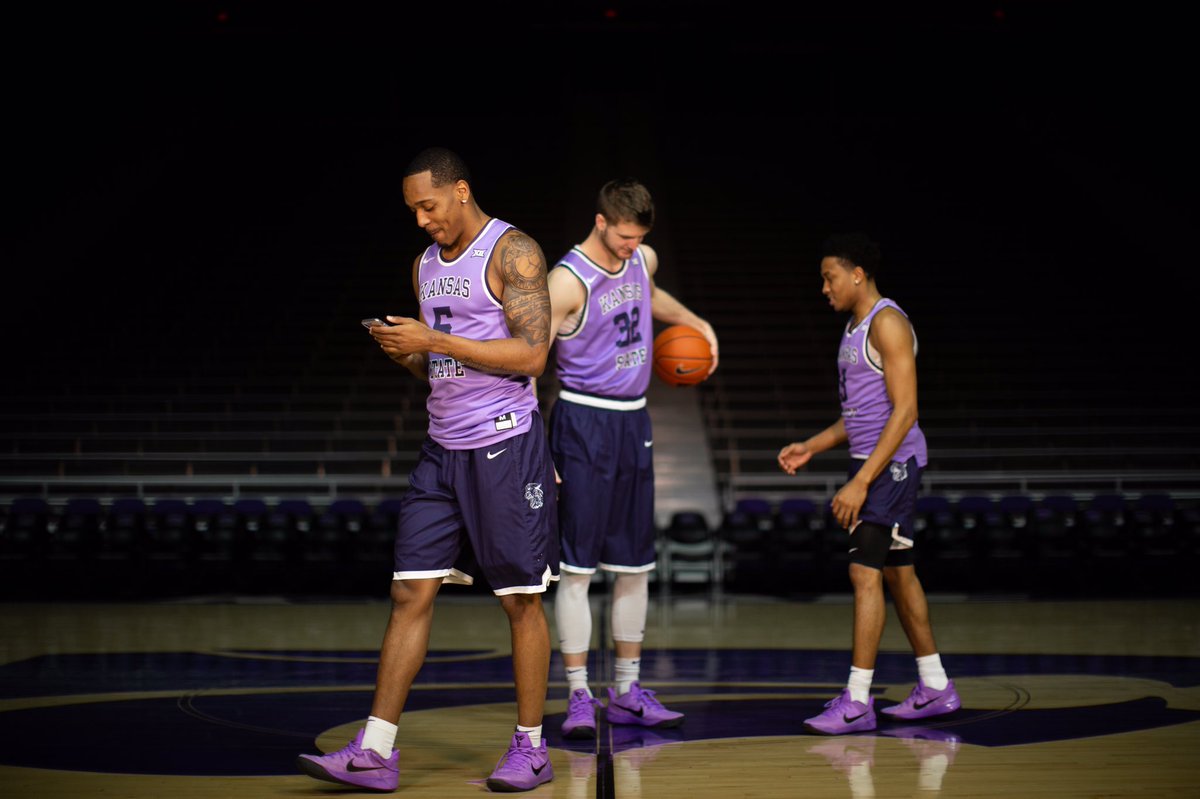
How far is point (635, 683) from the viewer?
4.51m

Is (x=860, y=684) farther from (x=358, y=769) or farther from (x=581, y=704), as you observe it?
(x=358, y=769)

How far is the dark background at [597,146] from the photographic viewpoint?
1481 centimetres

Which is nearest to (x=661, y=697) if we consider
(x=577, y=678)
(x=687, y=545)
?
(x=577, y=678)

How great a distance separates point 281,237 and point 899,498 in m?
13.2

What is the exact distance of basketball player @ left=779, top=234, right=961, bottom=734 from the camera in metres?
4.37

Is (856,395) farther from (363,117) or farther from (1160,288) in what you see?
(363,117)

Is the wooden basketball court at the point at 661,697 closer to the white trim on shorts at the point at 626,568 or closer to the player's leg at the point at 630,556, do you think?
the player's leg at the point at 630,556

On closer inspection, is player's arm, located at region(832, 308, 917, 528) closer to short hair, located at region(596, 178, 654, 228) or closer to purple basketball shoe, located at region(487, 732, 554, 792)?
short hair, located at region(596, 178, 654, 228)

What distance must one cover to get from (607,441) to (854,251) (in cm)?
113

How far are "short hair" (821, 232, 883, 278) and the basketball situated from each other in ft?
1.99

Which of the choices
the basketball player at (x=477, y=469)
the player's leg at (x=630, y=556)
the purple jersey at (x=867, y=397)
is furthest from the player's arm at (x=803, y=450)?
the basketball player at (x=477, y=469)

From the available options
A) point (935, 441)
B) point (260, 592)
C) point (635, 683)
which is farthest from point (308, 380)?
point (635, 683)

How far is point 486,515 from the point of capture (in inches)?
139

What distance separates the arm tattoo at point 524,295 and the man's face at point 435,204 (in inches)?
6.6
